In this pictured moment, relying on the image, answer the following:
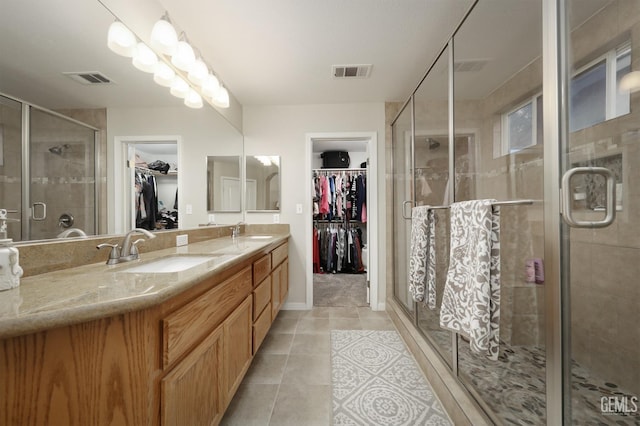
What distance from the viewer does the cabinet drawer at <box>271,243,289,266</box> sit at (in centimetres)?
202

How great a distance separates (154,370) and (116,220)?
2.92ft

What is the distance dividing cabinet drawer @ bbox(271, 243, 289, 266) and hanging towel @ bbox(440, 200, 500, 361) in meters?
1.33

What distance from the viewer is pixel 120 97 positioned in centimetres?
125

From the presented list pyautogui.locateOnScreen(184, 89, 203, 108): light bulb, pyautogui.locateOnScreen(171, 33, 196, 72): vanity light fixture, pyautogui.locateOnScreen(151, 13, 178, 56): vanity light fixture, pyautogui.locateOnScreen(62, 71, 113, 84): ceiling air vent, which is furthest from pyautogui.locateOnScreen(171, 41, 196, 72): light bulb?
pyautogui.locateOnScreen(62, 71, 113, 84): ceiling air vent

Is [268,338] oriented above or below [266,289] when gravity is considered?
below

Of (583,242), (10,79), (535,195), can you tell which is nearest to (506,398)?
(583,242)

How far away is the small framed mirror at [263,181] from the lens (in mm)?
2695

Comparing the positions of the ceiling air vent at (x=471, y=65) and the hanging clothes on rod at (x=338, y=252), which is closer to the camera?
the ceiling air vent at (x=471, y=65)

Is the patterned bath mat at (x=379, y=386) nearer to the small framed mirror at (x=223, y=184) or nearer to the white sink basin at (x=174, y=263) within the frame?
the white sink basin at (x=174, y=263)

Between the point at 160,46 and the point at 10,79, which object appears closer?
the point at 10,79

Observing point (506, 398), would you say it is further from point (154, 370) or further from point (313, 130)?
point (313, 130)

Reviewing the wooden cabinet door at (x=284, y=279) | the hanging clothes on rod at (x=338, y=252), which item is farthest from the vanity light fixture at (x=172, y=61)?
the hanging clothes on rod at (x=338, y=252)

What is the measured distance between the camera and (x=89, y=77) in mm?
1074

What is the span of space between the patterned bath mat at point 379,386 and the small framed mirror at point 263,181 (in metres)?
1.54
